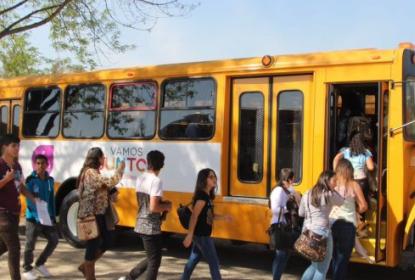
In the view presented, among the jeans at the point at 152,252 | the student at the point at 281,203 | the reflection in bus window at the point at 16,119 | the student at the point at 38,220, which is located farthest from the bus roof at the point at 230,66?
the jeans at the point at 152,252

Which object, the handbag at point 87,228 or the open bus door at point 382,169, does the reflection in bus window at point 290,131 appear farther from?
the handbag at point 87,228

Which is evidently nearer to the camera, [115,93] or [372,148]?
[372,148]

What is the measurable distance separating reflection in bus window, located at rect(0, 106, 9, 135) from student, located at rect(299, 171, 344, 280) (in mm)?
7458

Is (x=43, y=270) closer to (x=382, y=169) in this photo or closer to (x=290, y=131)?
(x=290, y=131)

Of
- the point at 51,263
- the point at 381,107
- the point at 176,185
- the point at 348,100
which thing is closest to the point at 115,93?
the point at 176,185

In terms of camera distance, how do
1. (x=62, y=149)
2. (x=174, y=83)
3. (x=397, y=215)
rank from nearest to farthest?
(x=397, y=215) → (x=174, y=83) → (x=62, y=149)

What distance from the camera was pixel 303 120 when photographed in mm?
7559

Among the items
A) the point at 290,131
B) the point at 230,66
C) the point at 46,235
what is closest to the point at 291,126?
the point at 290,131

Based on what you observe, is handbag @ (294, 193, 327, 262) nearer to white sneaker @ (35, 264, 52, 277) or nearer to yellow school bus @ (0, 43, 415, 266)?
→ yellow school bus @ (0, 43, 415, 266)

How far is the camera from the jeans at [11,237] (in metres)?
6.27

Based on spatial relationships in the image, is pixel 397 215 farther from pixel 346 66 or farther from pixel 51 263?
pixel 51 263

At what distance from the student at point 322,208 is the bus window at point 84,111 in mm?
4753

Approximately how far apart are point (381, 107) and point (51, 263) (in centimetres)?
508

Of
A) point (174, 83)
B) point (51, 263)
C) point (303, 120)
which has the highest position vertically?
point (174, 83)
